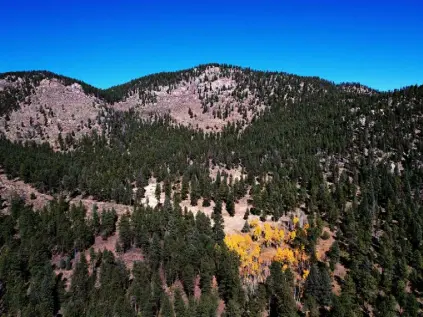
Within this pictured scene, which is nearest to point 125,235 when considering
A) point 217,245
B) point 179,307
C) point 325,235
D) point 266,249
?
point 217,245

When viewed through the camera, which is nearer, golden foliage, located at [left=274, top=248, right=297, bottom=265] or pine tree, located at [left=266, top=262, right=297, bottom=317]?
pine tree, located at [left=266, top=262, right=297, bottom=317]

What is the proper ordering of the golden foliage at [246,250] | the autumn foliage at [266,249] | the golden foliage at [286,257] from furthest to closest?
1. the golden foliage at [286,257]
2. the autumn foliage at [266,249]
3. the golden foliage at [246,250]

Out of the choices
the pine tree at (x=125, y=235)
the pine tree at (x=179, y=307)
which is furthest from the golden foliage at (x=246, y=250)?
the pine tree at (x=125, y=235)

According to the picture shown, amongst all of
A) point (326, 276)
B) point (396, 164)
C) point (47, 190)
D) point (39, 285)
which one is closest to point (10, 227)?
point (39, 285)

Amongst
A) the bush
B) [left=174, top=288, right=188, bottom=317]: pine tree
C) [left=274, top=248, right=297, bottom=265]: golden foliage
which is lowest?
[left=174, top=288, right=188, bottom=317]: pine tree

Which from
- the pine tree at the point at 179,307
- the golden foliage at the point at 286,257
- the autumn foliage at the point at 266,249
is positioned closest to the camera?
the pine tree at the point at 179,307

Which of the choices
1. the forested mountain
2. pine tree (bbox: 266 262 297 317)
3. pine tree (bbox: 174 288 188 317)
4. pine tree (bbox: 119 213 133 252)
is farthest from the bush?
pine tree (bbox: 119 213 133 252)

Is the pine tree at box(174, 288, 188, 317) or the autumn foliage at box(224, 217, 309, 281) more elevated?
the autumn foliage at box(224, 217, 309, 281)

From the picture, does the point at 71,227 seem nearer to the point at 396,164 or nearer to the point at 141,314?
the point at 141,314

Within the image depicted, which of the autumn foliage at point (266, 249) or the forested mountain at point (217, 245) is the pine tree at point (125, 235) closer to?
the forested mountain at point (217, 245)

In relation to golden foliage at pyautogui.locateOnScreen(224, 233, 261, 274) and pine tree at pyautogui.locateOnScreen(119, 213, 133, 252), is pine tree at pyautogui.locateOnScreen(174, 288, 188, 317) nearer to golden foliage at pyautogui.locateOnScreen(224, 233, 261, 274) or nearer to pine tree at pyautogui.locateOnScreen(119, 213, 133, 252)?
golden foliage at pyautogui.locateOnScreen(224, 233, 261, 274)

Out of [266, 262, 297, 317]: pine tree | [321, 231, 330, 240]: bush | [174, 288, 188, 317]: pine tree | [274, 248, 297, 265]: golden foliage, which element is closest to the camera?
[174, 288, 188, 317]: pine tree

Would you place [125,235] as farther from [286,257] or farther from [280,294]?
[286,257]
